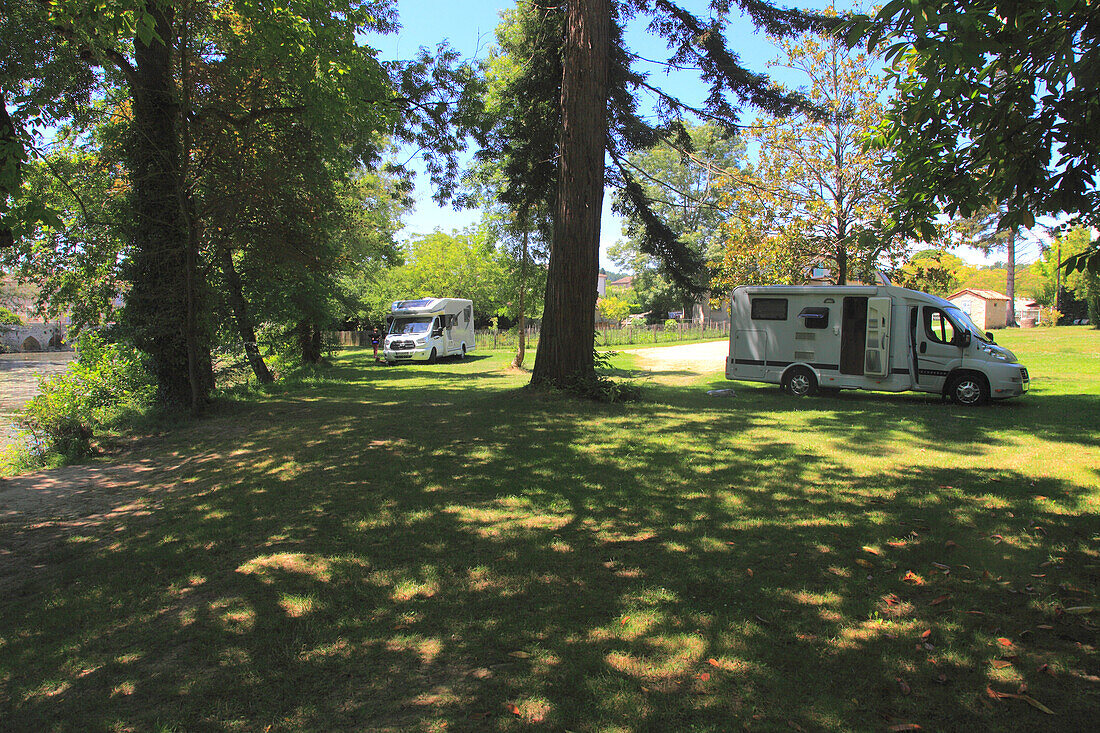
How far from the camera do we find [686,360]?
83.4 ft

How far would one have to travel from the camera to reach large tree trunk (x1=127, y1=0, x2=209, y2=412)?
9.89 m

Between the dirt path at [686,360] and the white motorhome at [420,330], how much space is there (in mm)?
9253

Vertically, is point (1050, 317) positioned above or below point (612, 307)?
below

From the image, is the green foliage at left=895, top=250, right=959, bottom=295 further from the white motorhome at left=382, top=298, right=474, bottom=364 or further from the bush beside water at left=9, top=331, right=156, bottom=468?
the bush beside water at left=9, top=331, right=156, bottom=468

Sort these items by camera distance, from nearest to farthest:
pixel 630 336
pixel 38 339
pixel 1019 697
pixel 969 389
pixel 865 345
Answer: pixel 1019 697
pixel 969 389
pixel 865 345
pixel 630 336
pixel 38 339

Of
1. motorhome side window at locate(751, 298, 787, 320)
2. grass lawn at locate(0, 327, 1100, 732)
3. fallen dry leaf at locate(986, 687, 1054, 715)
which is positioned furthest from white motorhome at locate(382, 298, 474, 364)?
fallen dry leaf at locate(986, 687, 1054, 715)

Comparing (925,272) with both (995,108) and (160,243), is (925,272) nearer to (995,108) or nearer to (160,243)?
(995,108)

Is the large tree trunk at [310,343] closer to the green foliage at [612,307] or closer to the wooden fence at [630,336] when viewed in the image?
the wooden fence at [630,336]

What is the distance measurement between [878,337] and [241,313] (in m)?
14.6

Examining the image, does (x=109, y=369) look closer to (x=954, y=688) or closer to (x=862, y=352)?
(x=954, y=688)

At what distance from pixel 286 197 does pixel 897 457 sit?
11.5 meters

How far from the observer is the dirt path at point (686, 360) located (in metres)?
22.2

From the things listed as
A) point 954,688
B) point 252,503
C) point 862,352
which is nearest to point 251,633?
point 252,503

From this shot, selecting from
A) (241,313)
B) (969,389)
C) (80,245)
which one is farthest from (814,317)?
(80,245)
